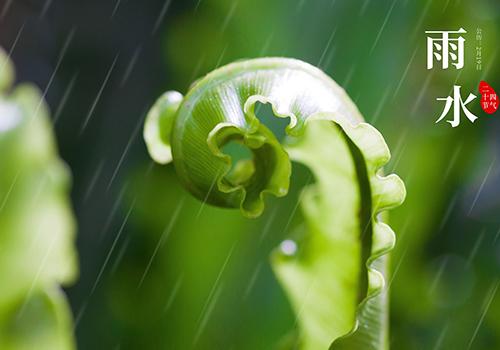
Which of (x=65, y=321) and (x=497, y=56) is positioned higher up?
(x=497, y=56)

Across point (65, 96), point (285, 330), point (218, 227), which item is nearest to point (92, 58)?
point (65, 96)

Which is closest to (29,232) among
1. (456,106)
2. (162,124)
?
(162,124)

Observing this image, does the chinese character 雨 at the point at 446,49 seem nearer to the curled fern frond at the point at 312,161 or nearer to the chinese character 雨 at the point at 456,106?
the chinese character 雨 at the point at 456,106

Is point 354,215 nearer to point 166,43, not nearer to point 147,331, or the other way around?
point 147,331

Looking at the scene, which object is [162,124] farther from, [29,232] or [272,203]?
[272,203]

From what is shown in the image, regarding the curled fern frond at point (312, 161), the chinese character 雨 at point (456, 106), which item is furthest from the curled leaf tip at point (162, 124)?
the chinese character 雨 at point (456, 106)
